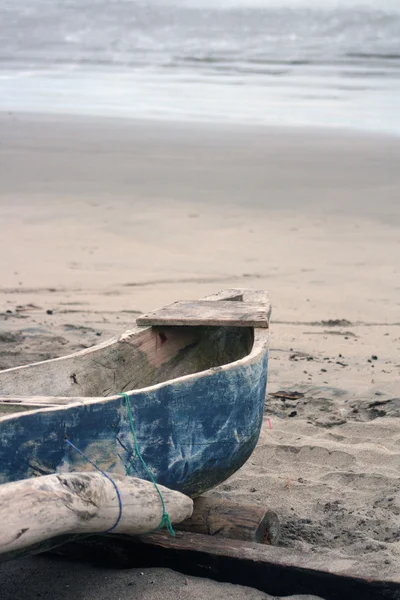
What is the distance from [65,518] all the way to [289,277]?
532 cm

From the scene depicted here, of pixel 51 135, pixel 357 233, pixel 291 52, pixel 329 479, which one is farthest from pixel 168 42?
pixel 329 479

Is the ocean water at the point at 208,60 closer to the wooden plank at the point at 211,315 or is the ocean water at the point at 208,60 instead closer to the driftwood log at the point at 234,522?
the wooden plank at the point at 211,315

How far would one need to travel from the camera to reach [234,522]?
3.36 meters

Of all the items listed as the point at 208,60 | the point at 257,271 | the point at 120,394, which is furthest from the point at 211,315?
the point at 208,60

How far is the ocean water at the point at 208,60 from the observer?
693 inches

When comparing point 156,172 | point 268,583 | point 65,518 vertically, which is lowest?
point 268,583

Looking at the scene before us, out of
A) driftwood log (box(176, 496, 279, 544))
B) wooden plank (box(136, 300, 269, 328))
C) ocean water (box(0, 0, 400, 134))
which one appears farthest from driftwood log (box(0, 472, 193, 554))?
A: ocean water (box(0, 0, 400, 134))

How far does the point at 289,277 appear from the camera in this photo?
7.57 metres

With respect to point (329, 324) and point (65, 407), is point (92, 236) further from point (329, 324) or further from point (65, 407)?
point (65, 407)

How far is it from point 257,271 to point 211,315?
3.71m

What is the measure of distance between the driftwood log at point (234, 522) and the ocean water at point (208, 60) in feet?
Answer: 40.0

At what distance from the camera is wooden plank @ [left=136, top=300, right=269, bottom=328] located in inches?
157

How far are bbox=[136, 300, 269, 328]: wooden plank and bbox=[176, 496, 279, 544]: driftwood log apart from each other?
89cm

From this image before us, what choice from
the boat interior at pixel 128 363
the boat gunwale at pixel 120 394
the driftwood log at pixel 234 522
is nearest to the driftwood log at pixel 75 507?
the boat gunwale at pixel 120 394
